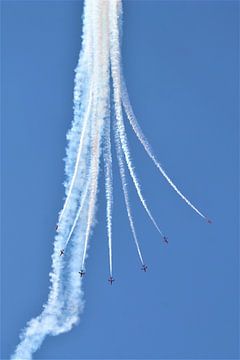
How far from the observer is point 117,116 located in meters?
15.8

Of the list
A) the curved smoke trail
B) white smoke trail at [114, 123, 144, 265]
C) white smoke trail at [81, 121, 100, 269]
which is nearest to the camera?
the curved smoke trail

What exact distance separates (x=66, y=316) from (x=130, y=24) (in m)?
7.12

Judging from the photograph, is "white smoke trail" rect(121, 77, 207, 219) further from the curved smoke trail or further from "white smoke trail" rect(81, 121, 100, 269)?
"white smoke trail" rect(81, 121, 100, 269)

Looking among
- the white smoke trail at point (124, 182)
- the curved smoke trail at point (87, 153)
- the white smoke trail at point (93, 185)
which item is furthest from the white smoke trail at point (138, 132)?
the white smoke trail at point (93, 185)

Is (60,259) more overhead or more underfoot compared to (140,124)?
more underfoot

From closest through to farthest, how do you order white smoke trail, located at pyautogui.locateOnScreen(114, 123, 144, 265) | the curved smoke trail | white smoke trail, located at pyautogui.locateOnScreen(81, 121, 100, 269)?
the curved smoke trail, white smoke trail, located at pyautogui.locateOnScreen(81, 121, 100, 269), white smoke trail, located at pyautogui.locateOnScreen(114, 123, 144, 265)

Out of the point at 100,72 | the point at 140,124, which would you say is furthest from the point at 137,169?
the point at 100,72

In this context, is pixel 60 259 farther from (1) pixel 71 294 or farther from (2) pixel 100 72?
(2) pixel 100 72

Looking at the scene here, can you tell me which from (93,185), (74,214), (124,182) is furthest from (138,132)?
(74,214)

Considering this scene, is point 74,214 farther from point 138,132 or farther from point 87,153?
point 138,132

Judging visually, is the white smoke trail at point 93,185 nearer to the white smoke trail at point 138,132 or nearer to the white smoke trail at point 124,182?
the white smoke trail at point 124,182

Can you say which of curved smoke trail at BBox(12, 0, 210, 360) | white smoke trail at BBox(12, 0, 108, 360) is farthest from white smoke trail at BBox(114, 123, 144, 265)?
white smoke trail at BBox(12, 0, 108, 360)

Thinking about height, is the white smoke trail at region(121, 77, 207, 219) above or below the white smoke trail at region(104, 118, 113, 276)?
above

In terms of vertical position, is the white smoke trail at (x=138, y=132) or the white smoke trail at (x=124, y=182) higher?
the white smoke trail at (x=138, y=132)
